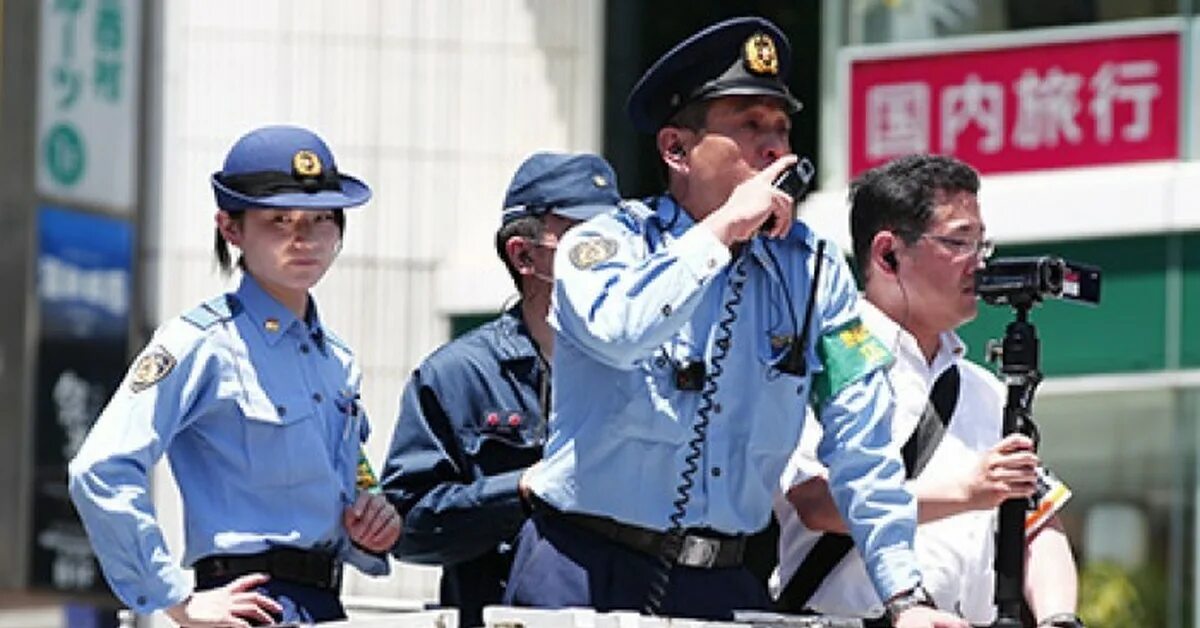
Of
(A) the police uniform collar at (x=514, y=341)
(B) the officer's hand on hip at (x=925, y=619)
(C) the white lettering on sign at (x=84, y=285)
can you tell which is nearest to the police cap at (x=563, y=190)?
(A) the police uniform collar at (x=514, y=341)

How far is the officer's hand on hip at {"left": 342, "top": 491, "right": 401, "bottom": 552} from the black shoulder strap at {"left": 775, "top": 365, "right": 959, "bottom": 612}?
32.0 inches

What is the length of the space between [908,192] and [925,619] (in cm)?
120

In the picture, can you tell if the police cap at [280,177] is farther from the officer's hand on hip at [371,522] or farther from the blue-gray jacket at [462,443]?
the blue-gray jacket at [462,443]

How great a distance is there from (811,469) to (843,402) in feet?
1.60

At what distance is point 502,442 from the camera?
24.7 ft

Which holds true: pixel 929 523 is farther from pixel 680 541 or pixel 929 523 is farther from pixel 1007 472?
pixel 680 541

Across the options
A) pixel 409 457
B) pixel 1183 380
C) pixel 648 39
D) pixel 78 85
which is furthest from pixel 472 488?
pixel 78 85

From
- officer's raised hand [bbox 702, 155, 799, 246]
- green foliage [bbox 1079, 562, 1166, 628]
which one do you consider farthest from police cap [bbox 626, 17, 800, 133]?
green foliage [bbox 1079, 562, 1166, 628]

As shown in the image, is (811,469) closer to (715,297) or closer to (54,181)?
(715,297)

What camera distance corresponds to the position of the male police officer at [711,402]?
6301mm

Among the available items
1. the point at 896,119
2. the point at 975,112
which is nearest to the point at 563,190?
the point at 975,112

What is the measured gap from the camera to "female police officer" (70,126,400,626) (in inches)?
253

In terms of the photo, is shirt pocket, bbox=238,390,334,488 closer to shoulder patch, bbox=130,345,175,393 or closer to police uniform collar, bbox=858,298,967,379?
shoulder patch, bbox=130,345,175,393

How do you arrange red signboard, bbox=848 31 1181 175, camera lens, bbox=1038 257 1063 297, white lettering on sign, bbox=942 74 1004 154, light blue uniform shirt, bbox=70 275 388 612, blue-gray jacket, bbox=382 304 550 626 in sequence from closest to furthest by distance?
1. camera lens, bbox=1038 257 1063 297
2. light blue uniform shirt, bbox=70 275 388 612
3. blue-gray jacket, bbox=382 304 550 626
4. red signboard, bbox=848 31 1181 175
5. white lettering on sign, bbox=942 74 1004 154
